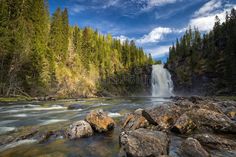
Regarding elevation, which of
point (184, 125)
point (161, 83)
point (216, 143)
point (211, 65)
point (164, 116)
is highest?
point (211, 65)

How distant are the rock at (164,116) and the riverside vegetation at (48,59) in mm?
30649

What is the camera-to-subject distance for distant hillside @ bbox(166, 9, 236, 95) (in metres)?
50.0

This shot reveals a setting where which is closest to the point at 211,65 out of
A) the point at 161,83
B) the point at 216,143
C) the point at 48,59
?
the point at 161,83

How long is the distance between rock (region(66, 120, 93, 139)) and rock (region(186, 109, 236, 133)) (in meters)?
5.44

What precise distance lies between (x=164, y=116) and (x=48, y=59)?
1666 inches

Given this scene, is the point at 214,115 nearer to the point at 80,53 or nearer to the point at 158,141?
the point at 158,141

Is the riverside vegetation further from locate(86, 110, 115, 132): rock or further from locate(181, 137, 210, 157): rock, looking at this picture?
locate(181, 137, 210, 157): rock

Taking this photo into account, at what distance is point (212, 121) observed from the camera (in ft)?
31.7

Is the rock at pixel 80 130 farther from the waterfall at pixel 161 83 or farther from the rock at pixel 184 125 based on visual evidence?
the waterfall at pixel 161 83

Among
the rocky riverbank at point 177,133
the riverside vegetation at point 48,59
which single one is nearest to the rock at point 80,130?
the rocky riverbank at point 177,133

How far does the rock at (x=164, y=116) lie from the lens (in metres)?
10.0

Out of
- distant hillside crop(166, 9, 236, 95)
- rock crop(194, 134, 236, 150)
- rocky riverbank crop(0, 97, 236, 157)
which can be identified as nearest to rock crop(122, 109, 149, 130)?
rocky riverbank crop(0, 97, 236, 157)

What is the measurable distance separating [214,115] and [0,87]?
33.8 m

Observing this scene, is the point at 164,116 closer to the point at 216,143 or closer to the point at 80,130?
the point at 216,143
